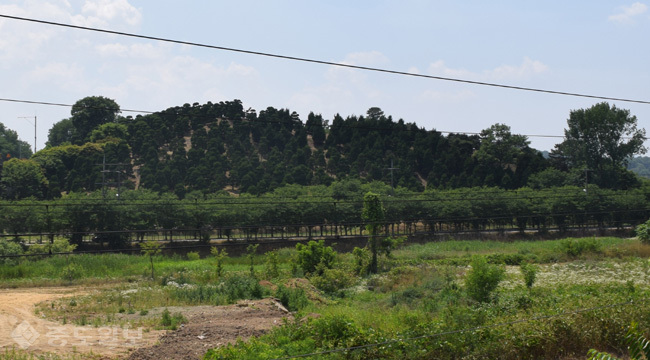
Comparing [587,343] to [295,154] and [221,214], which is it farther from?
[295,154]

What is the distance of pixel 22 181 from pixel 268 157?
35.1 m

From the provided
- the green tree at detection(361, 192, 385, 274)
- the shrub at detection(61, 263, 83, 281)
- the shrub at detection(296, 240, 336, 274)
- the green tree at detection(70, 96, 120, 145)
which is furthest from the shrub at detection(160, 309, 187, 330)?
the green tree at detection(70, 96, 120, 145)

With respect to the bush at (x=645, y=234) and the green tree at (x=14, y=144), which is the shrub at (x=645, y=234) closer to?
the bush at (x=645, y=234)

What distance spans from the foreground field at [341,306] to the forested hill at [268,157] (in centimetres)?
3276

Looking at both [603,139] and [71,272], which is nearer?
[71,272]

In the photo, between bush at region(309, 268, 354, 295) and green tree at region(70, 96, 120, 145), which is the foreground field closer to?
bush at region(309, 268, 354, 295)

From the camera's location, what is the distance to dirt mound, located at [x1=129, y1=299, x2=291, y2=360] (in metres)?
16.4

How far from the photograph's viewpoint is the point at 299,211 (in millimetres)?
54938

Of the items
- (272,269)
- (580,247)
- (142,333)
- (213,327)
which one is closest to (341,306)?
(213,327)

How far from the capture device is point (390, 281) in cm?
3194

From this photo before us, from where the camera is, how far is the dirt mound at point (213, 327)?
1638 centimetres

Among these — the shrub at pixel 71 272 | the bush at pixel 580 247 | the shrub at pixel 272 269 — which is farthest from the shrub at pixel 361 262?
the shrub at pixel 71 272

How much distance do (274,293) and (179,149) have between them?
59.1 meters

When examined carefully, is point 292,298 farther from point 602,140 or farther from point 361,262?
point 602,140
